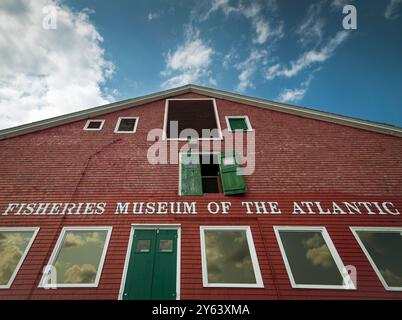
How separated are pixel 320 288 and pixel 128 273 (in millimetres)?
5352

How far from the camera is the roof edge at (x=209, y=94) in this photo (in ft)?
35.7

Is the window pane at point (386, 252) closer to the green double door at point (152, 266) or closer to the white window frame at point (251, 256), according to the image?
the white window frame at point (251, 256)

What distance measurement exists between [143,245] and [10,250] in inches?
156

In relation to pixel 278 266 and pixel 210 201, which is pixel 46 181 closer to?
pixel 210 201

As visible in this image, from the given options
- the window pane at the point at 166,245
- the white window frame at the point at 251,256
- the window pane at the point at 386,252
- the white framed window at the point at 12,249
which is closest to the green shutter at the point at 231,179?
the white window frame at the point at 251,256

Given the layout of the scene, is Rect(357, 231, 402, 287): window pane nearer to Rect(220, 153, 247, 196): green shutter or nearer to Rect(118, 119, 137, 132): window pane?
Rect(220, 153, 247, 196): green shutter

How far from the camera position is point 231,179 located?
9.07 metres

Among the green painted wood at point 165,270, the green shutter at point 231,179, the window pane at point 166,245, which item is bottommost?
the green painted wood at point 165,270

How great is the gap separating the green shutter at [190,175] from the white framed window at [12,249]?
197 inches

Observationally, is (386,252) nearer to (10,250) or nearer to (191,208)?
(191,208)

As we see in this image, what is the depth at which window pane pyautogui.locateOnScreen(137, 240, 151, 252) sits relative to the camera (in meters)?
7.32

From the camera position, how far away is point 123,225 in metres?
7.80

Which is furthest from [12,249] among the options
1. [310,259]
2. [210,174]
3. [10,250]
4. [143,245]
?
[310,259]
